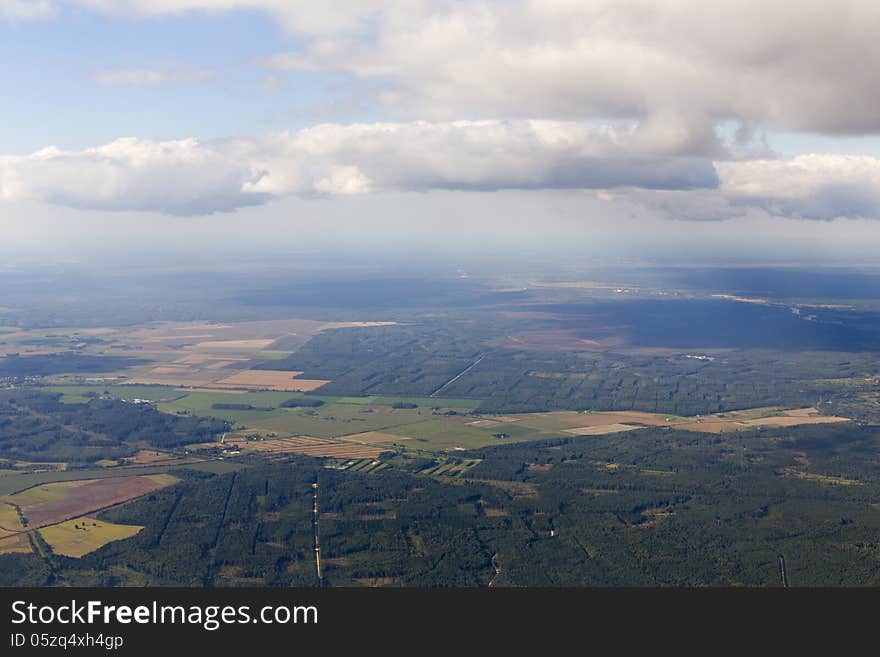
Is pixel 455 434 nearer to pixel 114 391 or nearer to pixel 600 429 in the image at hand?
pixel 600 429

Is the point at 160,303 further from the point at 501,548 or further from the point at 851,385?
the point at 501,548

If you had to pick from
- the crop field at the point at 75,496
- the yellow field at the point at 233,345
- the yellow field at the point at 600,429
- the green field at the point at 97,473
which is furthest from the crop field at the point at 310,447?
the yellow field at the point at 233,345

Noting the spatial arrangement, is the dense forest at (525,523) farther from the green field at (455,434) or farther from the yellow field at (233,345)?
the yellow field at (233,345)

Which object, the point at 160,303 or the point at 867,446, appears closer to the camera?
the point at 867,446

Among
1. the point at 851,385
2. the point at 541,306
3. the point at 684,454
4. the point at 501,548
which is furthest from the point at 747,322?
the point at 501,548

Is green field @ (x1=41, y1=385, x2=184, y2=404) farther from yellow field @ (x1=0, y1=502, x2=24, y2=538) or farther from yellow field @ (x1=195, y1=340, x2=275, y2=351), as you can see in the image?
yellow field @ (x1=0, y1=502, x2=24, y2=538)

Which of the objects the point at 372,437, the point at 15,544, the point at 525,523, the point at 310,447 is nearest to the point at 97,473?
the point at 310,447

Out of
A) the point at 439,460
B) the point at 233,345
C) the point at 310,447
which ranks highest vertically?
the point at 233,345
